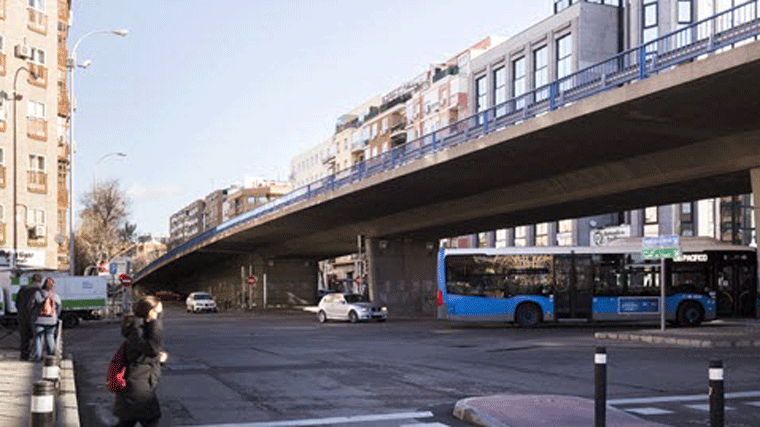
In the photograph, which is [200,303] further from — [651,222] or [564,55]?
[651,222]

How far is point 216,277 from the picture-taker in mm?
91750

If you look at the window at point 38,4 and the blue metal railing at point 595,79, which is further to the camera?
the window at point 38,4

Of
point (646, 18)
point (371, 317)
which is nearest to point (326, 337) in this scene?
point (371, 317)

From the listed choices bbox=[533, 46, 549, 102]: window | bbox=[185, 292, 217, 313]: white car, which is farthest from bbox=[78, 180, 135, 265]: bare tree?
bbox=[533, 46, 549, 102]: window

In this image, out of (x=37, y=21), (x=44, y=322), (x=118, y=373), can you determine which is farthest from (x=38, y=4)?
(x=118, y=373)

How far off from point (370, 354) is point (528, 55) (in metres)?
47.1

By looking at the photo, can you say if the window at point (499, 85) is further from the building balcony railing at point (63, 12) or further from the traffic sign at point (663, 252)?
the traffic sign at point (663, 252)

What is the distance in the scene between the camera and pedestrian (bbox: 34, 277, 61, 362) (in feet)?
53.5

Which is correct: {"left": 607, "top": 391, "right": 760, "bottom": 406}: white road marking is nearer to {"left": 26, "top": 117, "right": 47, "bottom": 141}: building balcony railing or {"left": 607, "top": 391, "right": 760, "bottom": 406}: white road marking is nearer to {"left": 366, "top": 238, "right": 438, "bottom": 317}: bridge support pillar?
{"left": 366, "top": 238, "right": 438, "bottom": 317}: bridge support pillar

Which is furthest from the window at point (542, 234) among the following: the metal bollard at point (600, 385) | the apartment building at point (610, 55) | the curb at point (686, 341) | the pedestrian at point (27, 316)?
the metal bollard at point (600, 385)

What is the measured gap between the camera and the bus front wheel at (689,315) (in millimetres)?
32403

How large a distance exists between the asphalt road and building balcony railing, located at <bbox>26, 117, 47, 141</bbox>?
2602cm

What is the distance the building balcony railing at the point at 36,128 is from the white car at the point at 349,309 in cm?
1976

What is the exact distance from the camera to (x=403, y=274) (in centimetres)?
5078
